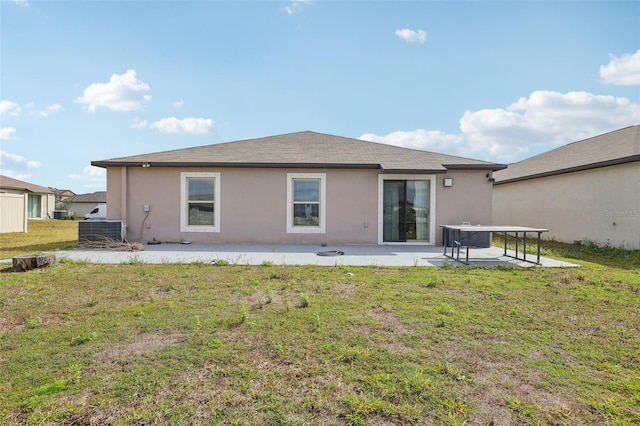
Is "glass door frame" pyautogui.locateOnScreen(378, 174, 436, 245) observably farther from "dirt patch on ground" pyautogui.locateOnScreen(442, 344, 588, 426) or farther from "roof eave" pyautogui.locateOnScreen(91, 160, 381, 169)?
"dirt patch on ground" pyautogui.locateOnScreen(442, 344, 588, 426)

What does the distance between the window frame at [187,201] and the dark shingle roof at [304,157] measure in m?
0.42

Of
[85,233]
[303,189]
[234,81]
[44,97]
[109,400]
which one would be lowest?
[109,400]

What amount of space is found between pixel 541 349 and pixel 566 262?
6449 mm

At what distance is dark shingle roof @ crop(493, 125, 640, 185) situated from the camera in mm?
11328

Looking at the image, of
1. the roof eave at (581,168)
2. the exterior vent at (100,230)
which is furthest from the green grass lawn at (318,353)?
the roof eave at (581,168)

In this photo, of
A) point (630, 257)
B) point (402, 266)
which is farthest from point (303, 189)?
point (630, 257)

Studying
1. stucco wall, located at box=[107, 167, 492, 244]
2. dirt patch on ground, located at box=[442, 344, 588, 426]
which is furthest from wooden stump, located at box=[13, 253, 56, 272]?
dirt patch on ground, located at box=[442, 344, 588, 426]

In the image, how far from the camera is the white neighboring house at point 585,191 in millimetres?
10750

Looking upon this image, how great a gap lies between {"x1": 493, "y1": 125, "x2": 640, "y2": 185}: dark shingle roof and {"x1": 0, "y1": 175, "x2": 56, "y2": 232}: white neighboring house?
24549 millimetres

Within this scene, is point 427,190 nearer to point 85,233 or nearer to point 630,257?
point 630,257

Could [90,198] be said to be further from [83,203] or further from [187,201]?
[187,201]

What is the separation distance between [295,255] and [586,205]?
11.5 metres

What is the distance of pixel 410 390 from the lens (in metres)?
2.48

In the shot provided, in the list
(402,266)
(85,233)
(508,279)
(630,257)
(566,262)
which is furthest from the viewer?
(85,233)
